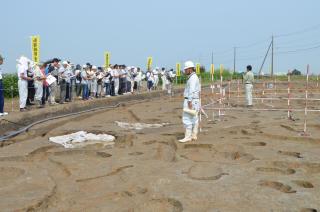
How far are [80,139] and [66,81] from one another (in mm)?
6403

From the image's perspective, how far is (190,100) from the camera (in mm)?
8578

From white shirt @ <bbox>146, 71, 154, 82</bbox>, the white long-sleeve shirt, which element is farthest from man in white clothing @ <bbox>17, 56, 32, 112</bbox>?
white shirt @ <bbox>146, 71, 154, 82</bbox>

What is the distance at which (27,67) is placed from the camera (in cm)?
1265

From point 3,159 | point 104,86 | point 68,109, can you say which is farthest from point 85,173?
point 104,86

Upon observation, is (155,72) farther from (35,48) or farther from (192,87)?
(192,87)

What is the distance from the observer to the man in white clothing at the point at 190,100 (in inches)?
338

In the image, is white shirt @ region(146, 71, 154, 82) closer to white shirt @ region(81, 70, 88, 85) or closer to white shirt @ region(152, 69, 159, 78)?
white shirt @ region(152, 69, 159, 78)

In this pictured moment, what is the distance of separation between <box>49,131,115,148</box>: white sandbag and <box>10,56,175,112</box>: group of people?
129 inches

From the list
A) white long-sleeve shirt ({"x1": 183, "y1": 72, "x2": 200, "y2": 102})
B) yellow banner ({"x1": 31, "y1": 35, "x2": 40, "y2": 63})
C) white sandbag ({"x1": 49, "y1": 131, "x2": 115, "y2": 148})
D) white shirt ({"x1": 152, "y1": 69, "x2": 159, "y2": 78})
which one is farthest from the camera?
white shirt ({"x1": 152, "y1": 69, "x2": 159, "y2": 78})

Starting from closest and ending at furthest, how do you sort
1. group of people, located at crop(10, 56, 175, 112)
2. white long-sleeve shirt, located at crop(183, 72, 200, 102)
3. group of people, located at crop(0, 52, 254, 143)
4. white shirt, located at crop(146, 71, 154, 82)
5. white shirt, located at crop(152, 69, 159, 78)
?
white long-sleeve shirt, located at crop(183, 72, 200, 102) → group of people, located at crop(0, 52, 254, 143) → group of people, located at crop(10, 56, 175, 112) → white shirt, located at crop(146, 71, 154, 82) → white shirt, located at crop(152, 69, 159, 78)

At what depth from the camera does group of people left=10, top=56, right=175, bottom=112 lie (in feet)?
41.6

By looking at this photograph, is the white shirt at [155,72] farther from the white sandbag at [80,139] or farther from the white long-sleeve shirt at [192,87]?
the white long-sleeve shirt at [192,87]

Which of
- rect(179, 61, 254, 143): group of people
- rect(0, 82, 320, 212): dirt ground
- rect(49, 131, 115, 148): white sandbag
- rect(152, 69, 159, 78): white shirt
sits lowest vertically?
rect(0, 82, 320, 212): dirt ground

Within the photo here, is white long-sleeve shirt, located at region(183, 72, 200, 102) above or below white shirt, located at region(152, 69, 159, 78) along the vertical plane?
below
